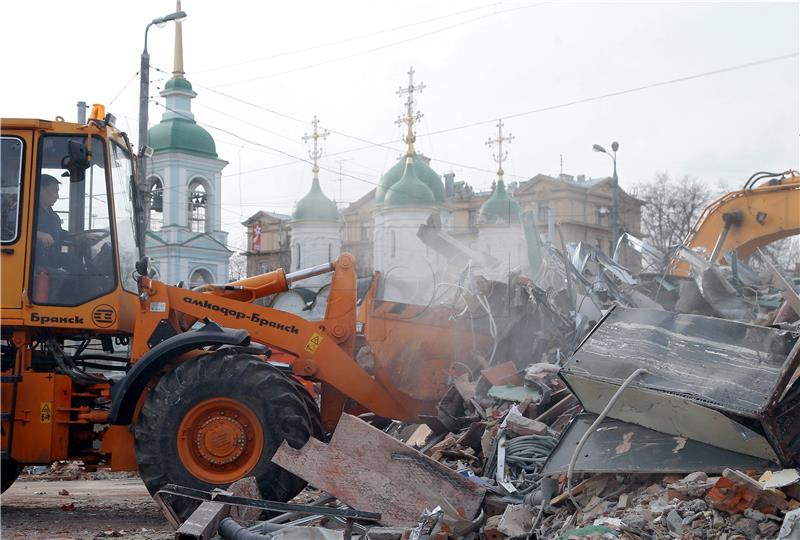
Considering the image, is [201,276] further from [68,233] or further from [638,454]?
[638,454]

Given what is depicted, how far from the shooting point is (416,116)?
4431 cm

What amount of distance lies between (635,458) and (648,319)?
1281 millimetres

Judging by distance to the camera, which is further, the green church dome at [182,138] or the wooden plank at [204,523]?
the green church dome at [182,138]

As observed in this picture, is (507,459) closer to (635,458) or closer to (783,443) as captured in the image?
(635,458)

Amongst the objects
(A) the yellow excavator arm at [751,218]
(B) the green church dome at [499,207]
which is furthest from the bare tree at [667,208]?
(A) the yellow excavator arm at [751,218]

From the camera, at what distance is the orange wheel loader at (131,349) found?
21.8ft

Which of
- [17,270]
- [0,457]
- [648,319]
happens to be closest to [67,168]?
[17,270]

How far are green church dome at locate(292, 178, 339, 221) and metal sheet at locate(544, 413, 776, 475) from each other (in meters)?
41.4

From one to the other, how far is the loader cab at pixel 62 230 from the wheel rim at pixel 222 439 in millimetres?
1137

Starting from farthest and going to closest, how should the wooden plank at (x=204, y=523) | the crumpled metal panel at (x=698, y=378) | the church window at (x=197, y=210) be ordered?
the church window at (x=197, y=210) < the wooden plank at (x=204, y=523) < the crumpled metal panel at (x=698, y=378)

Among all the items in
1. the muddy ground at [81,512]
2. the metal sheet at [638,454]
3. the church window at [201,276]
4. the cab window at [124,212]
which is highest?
the church window at [201,276]

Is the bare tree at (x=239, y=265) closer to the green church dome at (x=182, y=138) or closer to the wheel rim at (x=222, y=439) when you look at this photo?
the green church dome at (x=182, y=138)

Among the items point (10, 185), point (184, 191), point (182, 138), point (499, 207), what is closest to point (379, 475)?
point (10, 185)

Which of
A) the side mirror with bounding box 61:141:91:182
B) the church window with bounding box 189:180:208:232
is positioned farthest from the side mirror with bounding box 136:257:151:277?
the church window with bounding box 189:180:208:232
